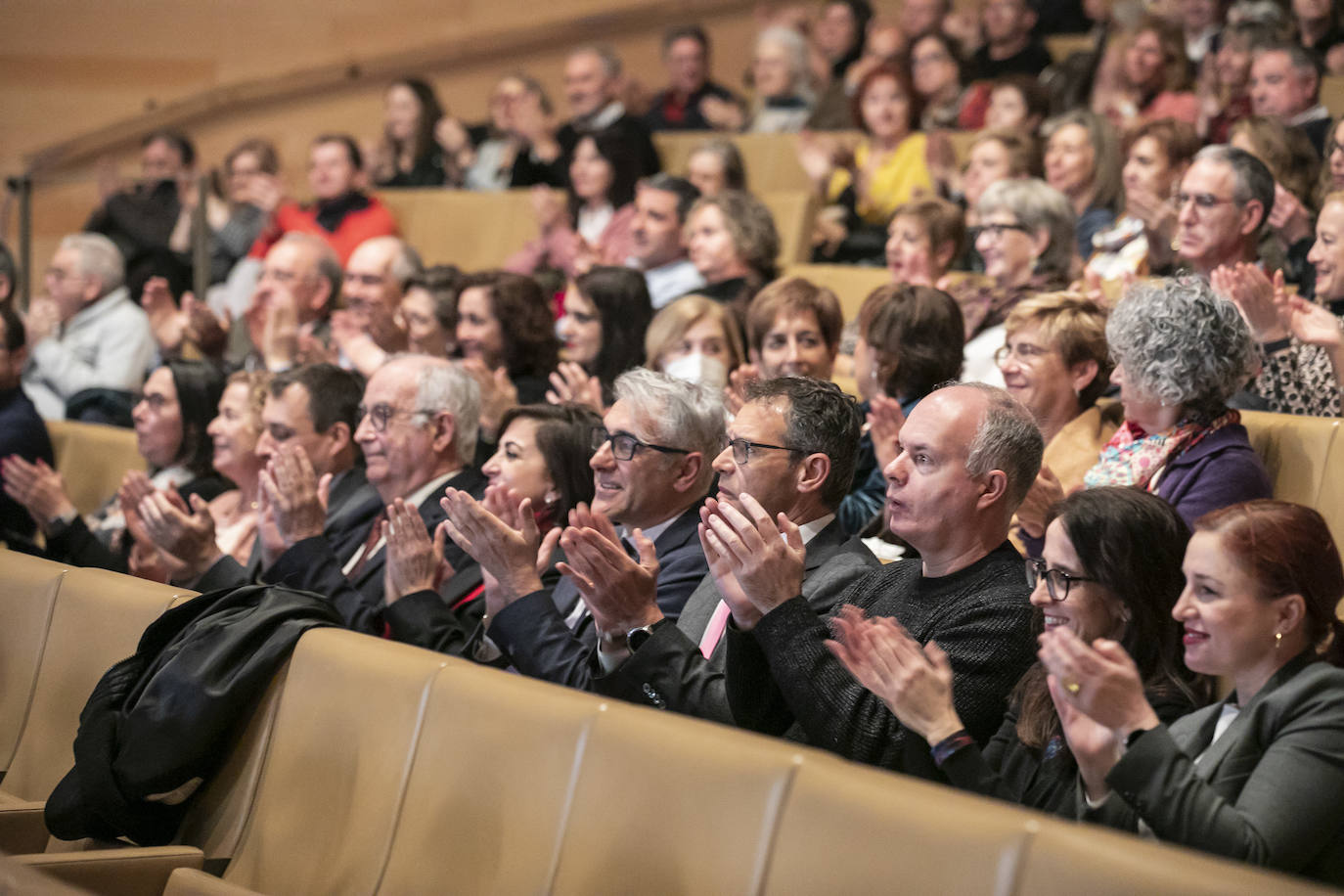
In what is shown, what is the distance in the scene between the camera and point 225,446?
3.29 metres

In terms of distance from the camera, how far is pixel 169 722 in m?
1.95

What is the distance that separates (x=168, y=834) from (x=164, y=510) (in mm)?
930

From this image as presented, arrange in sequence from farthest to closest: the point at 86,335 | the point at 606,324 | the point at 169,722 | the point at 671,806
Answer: the point at 86,335 → the point at 606,324 → the point at 169,722 → the point at 671,806

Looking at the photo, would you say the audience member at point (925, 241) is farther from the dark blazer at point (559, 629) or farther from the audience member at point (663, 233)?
the dark blazer at point (559, 629)

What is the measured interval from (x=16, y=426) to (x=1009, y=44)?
363cm

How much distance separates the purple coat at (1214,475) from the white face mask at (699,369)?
1.10 meters

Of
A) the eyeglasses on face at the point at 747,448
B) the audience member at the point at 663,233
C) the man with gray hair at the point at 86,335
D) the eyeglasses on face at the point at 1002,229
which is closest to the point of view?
the eyeglasses on face at the point at 747,448

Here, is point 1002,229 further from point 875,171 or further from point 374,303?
point 374,303

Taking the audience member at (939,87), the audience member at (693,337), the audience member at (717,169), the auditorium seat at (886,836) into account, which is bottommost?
the auditorium seat at (886,836)

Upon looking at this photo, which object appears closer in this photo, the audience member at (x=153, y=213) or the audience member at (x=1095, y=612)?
the audience member at (x=1095, y=612)

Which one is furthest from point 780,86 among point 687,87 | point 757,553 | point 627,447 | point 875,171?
point 757,553

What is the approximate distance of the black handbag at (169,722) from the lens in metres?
1.94

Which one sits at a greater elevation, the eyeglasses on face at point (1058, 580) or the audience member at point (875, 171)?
the audience member at point (875, 171)

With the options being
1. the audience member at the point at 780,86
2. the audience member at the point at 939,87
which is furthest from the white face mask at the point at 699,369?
the audience member at the point at 780,86
